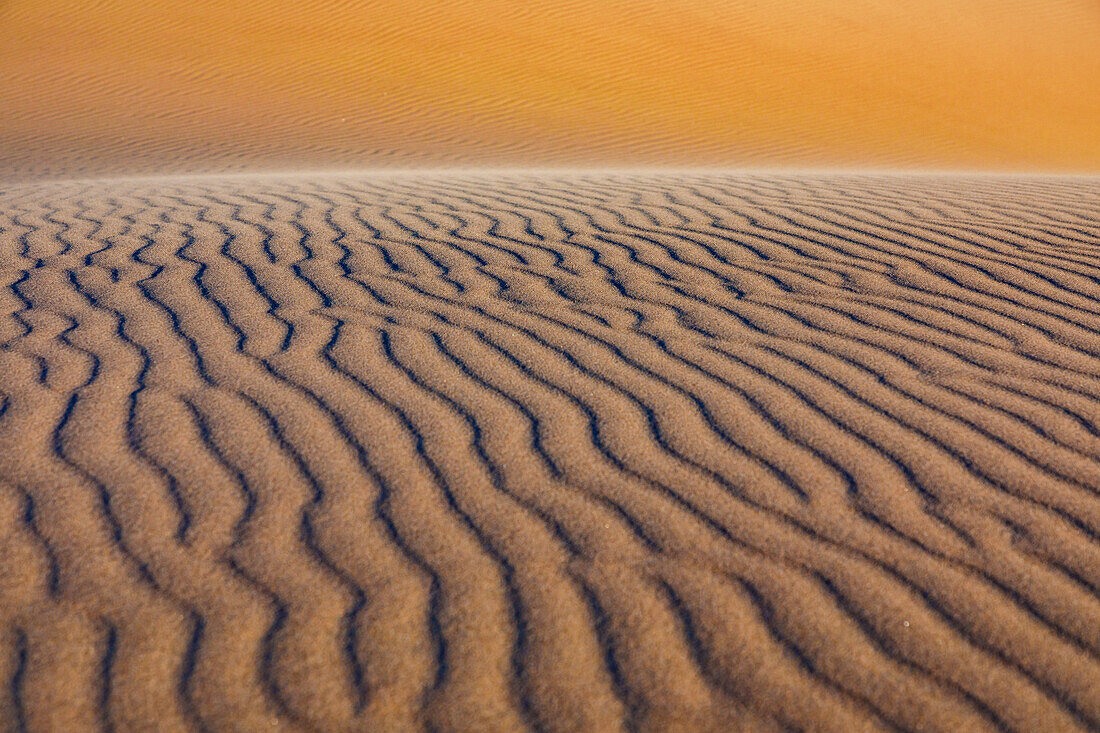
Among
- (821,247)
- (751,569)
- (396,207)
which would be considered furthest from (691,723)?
(396,207)

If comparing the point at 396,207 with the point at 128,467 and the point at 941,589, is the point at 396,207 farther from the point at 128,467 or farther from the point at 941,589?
the point at 941,589

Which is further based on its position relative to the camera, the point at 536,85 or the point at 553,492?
the point at 536,85

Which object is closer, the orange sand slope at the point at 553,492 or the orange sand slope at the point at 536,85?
the orange sand slope at the point at 553,492

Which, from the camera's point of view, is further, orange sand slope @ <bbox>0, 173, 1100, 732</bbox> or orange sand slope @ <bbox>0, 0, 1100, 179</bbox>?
orange sand slope @ <bbox>0, 0, 1100, 179</bbox>
